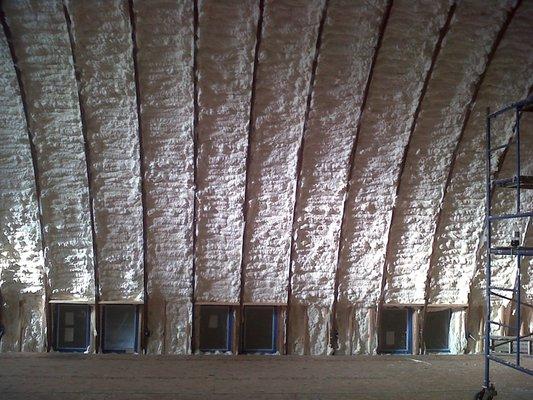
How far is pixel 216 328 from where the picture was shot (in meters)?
7.40

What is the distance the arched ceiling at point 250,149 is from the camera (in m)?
5.71

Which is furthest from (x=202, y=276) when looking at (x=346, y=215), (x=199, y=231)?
(x=346, y=215)

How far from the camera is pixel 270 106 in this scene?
245 inches

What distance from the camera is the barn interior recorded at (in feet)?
18.6

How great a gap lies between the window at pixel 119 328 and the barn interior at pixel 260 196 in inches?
0.9

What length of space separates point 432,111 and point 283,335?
4.06m

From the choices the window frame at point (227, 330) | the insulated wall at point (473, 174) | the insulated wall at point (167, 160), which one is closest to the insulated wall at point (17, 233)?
the insulated wall at point (167, 160)

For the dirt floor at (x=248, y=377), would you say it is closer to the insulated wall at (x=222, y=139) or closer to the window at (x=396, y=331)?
the window at (x=396, y=331)

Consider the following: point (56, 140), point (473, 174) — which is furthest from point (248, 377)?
point (473, 174)

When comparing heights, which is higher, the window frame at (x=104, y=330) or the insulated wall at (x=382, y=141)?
the insulated wall at (x=382, y=141)

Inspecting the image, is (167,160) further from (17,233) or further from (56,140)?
(17,233)

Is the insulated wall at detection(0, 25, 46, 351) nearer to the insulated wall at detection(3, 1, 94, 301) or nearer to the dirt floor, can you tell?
the insulated wall at detection(3, 1, 94, 301)

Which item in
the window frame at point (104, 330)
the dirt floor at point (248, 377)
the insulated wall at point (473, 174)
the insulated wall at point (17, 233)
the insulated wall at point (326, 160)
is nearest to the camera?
the dirt floor at point (248, 377)

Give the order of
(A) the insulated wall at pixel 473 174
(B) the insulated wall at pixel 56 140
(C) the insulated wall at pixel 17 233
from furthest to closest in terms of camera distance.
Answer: (C) the insulated wall at pixel 17 233, (A) the insulated wall at pixel 473 174, (B) the insulated wall at pixel 56 140
